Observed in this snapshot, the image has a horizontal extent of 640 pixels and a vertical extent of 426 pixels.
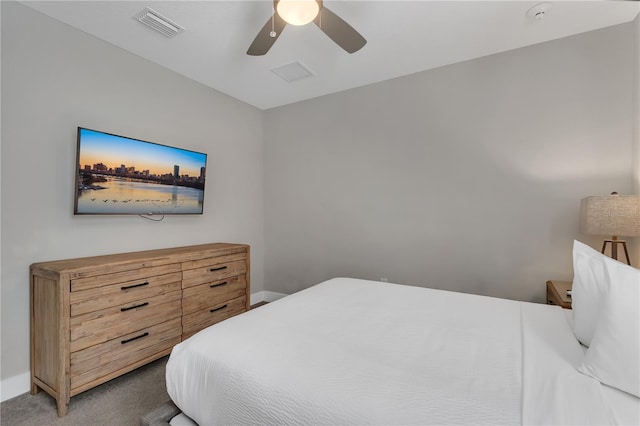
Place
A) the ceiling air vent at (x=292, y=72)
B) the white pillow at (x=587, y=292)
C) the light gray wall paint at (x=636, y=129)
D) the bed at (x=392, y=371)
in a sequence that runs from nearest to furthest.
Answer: the bed at (x=392, y=371) → the white pillow at (x=587, y=292) → the light gray wall paint at (x=636, y=129) → the ceiling air vent at (x=292, y=72)

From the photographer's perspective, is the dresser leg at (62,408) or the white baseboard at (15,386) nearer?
the dresser leg at (62,408)

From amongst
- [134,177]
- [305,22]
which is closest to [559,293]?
[305,22]

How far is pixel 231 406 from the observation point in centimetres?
105

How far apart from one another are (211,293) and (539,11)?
3.59 metres

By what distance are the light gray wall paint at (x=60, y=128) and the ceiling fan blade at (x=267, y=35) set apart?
56.5 inches

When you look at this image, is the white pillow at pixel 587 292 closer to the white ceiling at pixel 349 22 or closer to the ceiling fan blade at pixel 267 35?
the white ceiling at pixel 349 22

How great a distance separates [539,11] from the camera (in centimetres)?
217

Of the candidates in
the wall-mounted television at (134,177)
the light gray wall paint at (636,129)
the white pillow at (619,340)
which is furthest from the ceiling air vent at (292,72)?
the white pillow at (619,340)

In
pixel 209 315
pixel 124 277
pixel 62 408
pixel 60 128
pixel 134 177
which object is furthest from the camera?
pixel 209 315

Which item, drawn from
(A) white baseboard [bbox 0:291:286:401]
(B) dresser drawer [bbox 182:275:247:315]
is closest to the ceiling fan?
(B) dresser drawer [bbox 182:275:247:315]

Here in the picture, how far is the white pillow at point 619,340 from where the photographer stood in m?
0.93

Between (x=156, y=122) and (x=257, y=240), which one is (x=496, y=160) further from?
(x=156, y=122)

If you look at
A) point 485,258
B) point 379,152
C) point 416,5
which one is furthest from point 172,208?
point 485,258

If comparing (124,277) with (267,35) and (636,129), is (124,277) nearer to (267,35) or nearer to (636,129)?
(267,35)
